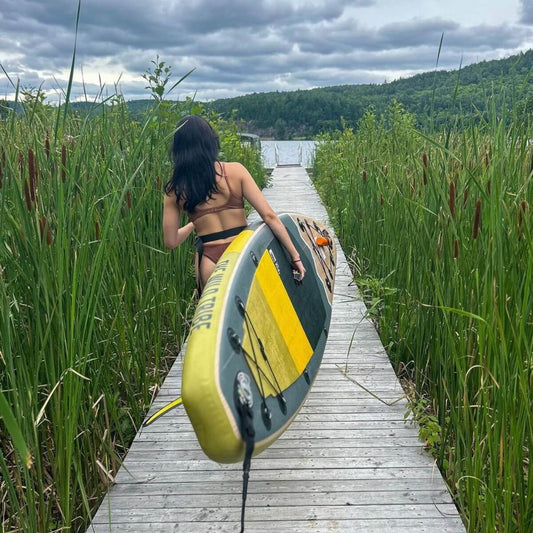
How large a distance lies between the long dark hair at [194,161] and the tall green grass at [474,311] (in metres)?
0.97

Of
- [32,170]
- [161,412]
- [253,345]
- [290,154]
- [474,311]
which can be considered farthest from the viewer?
[290,154]

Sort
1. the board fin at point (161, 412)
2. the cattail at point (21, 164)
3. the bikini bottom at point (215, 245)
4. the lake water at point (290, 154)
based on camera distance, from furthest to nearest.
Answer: the lake water at point (290, 154) < the bikini bottom at point (215, 245) < the board fin at point (161, 412) < the cattail at point (21, 164)

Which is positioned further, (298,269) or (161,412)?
(298,269)

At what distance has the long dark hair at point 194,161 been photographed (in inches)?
103

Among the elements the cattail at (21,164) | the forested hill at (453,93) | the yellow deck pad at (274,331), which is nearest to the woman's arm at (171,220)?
the yellow deck pad at (274,331)

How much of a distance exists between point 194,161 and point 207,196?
20 cm

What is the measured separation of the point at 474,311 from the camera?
1.93 m

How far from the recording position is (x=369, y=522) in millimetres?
1914

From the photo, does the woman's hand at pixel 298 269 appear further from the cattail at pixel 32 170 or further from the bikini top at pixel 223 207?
the cattail at pixel 32 170

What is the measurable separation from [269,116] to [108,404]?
1414 inches

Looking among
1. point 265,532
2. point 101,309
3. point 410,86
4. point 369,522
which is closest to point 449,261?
point 369,522

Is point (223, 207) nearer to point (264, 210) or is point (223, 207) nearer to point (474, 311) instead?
point (264, 210)

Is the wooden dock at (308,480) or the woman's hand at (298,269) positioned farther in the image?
the woman's hand at (298,269)

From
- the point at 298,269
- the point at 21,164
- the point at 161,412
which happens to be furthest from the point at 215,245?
the point at 21,164
